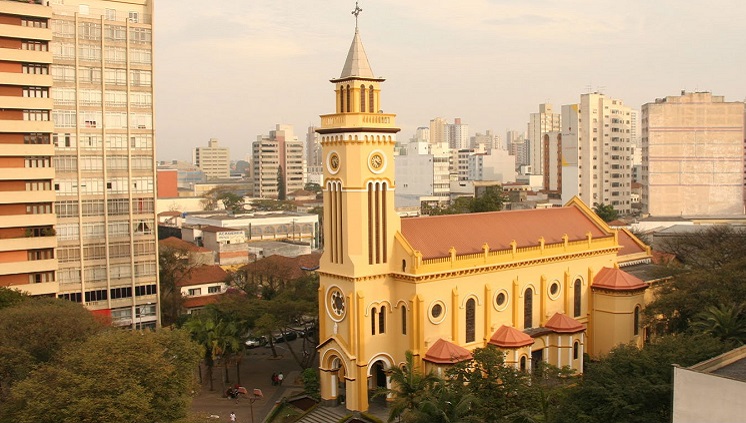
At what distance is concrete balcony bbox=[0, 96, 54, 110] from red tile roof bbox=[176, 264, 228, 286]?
19.5 meters

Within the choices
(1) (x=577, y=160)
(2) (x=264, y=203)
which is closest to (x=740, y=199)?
(1) (x=577, y=160)

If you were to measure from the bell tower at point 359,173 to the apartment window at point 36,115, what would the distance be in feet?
67.6

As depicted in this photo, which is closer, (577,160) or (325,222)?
(325,222)

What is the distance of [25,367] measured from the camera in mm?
30750

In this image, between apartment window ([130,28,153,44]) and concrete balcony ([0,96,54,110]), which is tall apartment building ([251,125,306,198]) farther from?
concrete balcony ([0,96,54,110])

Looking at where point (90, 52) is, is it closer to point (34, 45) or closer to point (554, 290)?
point (34, 45)

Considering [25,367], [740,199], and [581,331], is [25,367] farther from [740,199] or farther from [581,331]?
[740,199]

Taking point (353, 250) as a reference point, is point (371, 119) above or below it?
above

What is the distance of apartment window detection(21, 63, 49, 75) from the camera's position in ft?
153

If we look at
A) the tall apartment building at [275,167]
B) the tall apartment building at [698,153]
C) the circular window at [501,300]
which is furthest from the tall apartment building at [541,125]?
the circular window at [501,300]

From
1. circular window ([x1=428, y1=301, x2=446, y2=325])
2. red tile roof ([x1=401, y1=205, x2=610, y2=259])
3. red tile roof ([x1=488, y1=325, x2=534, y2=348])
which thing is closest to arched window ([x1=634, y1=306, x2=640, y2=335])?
red tile roof ([x1=401, y1=205, x2=610, y2=259])

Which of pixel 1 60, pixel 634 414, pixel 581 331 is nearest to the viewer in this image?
pixel 634 414

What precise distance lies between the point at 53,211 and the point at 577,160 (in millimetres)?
81723

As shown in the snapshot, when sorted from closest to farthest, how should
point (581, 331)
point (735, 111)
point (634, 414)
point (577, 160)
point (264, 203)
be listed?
point (634, 414) → point (581, 331) → point (735, 111) → point (577, 160) → point (264, 203)
